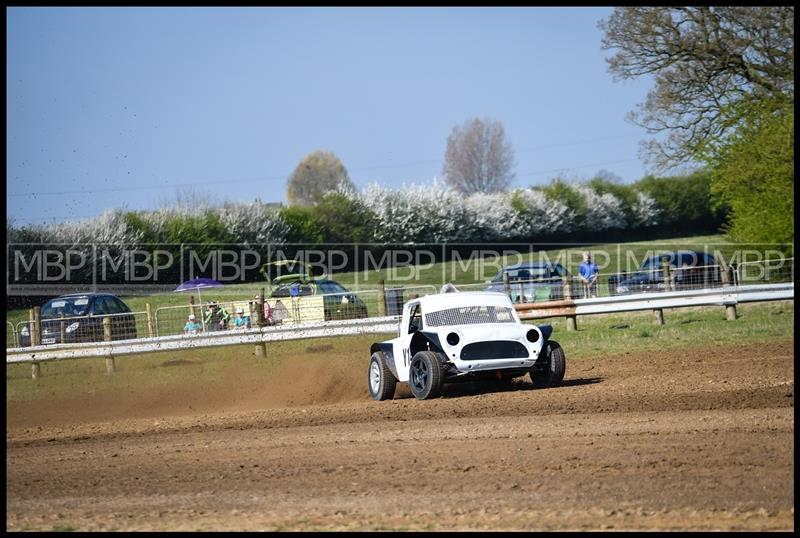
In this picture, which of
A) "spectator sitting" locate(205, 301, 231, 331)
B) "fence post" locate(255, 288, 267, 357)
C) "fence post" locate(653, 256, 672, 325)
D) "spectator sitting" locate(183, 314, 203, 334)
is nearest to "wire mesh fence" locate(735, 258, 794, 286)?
"fence post" locate(653, 256, 672, 325)

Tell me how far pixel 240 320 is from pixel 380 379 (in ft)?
24.5

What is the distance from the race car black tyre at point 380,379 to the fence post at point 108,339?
652 cm

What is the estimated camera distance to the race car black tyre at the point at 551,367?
551 inches

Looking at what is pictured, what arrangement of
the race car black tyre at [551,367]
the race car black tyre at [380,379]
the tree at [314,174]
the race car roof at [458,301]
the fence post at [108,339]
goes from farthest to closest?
the tree at [314,174]
the fence post at [108,339]
the race car roof at [458,301]
the race car black tyre at [380,379]
the race car black tyre at [551,367]

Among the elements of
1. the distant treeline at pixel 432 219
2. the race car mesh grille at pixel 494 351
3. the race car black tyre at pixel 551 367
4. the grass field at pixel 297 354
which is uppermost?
the distant treeline at pixel 432 219

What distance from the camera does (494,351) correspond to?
13734mm

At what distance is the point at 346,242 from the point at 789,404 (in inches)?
1298

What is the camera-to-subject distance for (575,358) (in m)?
18.6

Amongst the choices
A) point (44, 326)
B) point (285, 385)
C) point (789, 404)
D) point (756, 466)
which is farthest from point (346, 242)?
point (756, 466)

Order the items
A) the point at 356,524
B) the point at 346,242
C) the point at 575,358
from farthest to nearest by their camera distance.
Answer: the point at 346,242 < the point at 575,358 < the point at 356,524

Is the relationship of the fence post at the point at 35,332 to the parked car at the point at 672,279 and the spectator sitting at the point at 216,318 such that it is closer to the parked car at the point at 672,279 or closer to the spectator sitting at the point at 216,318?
the spectator sitting at the point at 216,318

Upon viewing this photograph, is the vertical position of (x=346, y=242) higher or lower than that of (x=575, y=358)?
higher

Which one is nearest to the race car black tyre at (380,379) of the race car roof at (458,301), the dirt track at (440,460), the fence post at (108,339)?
the dirt track at (440,460)

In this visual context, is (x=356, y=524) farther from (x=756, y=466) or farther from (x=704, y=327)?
(x=704, y=327)
